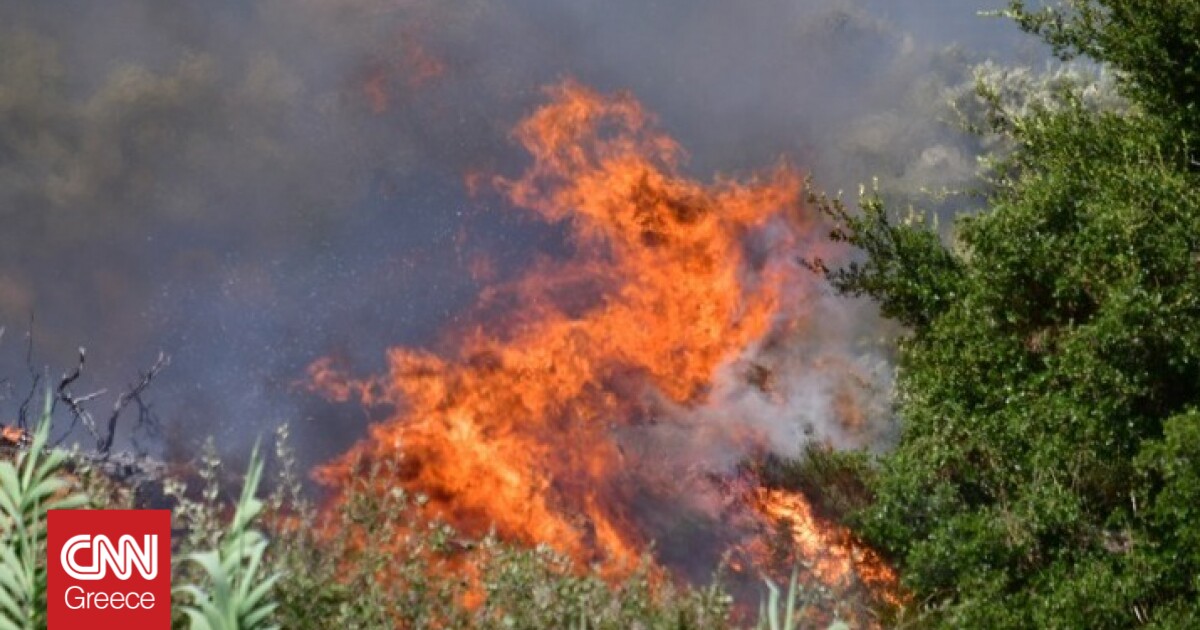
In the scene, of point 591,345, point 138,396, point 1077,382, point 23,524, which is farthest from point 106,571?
point 591,345

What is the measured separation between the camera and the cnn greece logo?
241 inches

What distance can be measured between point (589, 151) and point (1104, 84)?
15.1m

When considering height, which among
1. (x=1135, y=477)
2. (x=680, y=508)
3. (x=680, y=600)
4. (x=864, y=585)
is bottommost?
(x=680, y=600)

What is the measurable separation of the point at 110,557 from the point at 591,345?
2590cm

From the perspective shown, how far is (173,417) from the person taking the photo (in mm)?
31766

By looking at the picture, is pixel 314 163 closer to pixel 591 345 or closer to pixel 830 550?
pixel 591 345

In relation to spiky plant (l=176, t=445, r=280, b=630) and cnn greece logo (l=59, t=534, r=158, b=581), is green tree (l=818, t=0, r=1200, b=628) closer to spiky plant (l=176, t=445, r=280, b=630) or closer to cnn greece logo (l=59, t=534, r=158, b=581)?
cnn greece logo (l=59, t=534, r=158, b=581)

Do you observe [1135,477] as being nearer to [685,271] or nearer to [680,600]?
[680,600]

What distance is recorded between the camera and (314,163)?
36.4 meters

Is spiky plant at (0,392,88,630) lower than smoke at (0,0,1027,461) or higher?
lower

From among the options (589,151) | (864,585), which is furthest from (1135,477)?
(589,151)

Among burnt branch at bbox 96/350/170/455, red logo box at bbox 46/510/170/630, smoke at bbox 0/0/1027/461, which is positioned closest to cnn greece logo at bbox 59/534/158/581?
red logo box at bbox 46/510/170/630

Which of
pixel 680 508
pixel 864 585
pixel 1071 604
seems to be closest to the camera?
pixel 1071 604

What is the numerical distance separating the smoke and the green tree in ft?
43.5
